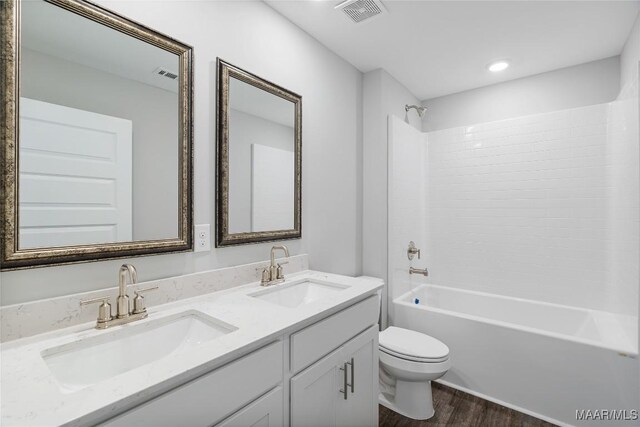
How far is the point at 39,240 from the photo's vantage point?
0.99m

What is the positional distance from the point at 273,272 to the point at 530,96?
266cm

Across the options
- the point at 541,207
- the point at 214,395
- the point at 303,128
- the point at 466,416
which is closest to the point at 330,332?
the point at 214,395

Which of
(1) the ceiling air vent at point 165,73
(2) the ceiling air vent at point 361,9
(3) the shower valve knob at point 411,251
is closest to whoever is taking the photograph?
(1) the ceiling air vent at point 165,73

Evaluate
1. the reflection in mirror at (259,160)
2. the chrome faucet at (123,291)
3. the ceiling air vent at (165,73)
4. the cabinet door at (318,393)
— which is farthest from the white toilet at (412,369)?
the ceiling air vent at (165,73)

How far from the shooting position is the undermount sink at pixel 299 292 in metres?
1.58

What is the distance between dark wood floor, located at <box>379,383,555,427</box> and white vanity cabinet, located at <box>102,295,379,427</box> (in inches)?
18.2

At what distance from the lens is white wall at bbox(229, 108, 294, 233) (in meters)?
1.55

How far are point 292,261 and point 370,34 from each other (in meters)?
1.55

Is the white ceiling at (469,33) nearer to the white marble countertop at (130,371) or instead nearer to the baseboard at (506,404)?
the white marble countertop at (130,371)

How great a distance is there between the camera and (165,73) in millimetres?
1300

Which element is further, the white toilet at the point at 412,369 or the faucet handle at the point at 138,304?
the white toilet at the point at 412,369

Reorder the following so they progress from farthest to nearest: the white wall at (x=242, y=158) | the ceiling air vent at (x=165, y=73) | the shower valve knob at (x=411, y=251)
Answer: the shower valve knob at (x=411, y=251) < the white wall at (x=242, y=158) < the ceiling air vent at (x=165, y=73)

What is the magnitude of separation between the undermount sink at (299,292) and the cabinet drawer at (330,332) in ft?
0.55

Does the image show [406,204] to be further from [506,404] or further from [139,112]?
[139,112]
